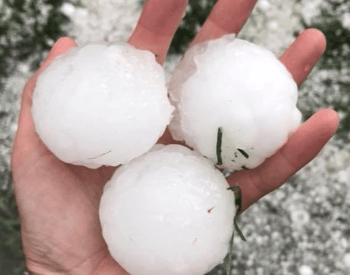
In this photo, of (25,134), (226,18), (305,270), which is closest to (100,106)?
(25,134)

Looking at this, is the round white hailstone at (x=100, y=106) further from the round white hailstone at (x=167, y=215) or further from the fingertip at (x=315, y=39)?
the fingertip at (x=315, y=39)

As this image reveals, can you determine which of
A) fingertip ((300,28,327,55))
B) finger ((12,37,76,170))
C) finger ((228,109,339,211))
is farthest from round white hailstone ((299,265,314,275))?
finger ((12,37,76,170))

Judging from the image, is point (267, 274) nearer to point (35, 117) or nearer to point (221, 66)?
point (221, 66)

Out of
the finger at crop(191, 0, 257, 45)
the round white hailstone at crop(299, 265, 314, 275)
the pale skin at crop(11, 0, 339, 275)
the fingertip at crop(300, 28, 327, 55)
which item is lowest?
the round white hailstone at crop(299, 265, 314, 275)

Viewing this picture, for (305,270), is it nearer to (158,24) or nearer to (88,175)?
(88,175)

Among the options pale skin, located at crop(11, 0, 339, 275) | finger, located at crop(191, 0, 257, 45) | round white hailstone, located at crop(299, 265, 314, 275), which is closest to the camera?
pale skin, located at crop(11, 0, 339, 275)

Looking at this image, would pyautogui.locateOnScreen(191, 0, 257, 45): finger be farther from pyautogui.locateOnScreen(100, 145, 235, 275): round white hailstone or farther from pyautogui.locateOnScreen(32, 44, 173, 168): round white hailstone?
pyautogui.locateOnScreen(100, 145, 235, 275): round white hailstone

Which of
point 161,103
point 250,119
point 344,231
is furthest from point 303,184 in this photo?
point 161,103
